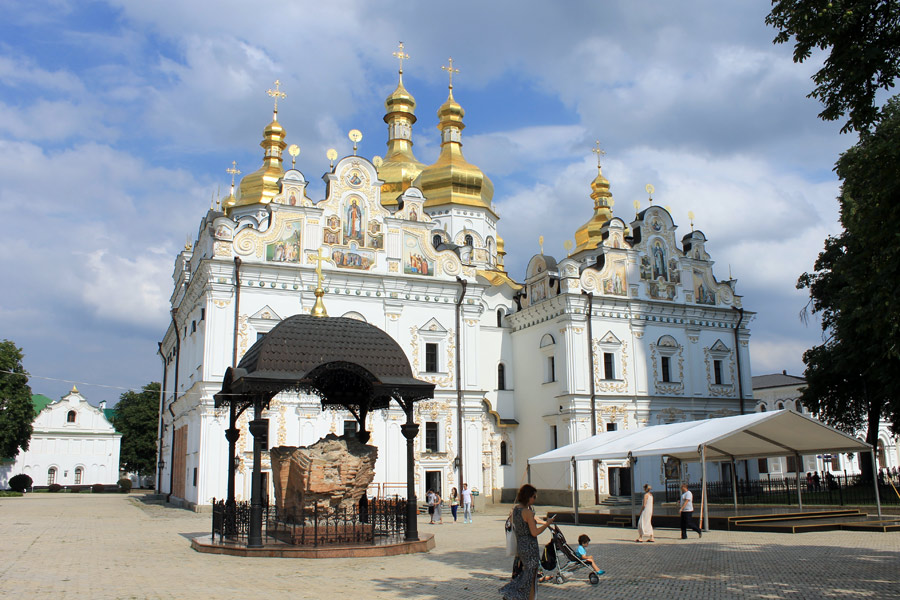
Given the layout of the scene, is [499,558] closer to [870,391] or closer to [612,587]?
[612,587]

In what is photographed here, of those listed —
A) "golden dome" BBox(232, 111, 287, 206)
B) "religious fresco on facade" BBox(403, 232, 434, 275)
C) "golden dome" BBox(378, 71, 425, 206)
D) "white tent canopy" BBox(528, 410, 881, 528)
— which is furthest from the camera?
"golden dome" BBox(378, 71, 425, 206)

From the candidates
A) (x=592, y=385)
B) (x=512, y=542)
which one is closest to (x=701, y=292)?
(x=592, y=385)

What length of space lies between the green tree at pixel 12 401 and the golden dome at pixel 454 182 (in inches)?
1047

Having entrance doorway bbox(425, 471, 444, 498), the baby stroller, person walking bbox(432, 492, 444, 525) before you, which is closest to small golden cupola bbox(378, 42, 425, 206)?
entrance doorway bbox(425, 471, 444, 498)

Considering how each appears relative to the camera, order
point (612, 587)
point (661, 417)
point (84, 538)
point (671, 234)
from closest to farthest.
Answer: point (612, 587), point (84, 538), point (661, 417), point (671, 234)

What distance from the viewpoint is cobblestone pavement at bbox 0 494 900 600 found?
10102mm

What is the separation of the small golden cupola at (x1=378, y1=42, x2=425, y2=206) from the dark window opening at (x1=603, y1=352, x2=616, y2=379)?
15.9 metres

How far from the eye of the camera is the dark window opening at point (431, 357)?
104ft

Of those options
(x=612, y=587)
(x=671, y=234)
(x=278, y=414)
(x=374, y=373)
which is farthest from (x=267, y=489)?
(x=671, y=234)

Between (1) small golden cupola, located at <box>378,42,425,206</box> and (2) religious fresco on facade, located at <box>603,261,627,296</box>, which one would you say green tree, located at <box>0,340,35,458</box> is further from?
(2) religious fresco on facade, located at <box>603,261,627,296</box>

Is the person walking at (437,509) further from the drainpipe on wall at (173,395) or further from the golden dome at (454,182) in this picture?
the golden dome at (454,182)

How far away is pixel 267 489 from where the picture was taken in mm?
26859

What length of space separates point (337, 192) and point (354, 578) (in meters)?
21.5

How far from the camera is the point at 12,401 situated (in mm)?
48500
